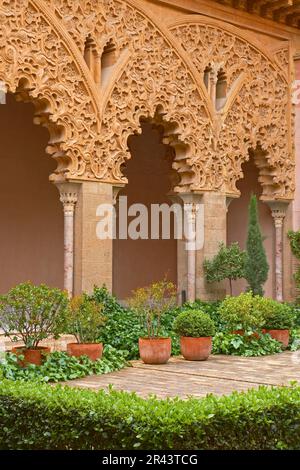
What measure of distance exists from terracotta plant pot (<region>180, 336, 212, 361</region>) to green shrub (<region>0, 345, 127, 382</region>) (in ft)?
3.47

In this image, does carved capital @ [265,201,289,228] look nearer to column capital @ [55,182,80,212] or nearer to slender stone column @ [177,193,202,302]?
slender stone column @ [177,193,202,302]

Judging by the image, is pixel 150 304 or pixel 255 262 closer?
pixel 150 304

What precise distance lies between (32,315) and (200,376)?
217 cm

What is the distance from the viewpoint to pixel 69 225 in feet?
41.5

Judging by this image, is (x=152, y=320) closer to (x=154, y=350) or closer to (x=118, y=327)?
(x=154, y=350)

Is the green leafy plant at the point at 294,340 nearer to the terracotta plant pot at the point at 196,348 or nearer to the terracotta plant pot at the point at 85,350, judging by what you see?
the terracotta plant pot at the point at 196,348

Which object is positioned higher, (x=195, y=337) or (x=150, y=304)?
(x=150, y=304)

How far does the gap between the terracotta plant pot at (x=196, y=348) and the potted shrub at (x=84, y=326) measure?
1.35 meters

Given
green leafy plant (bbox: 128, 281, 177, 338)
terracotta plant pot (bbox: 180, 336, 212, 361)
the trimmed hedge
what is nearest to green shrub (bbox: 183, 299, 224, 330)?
terracotta plant pot (bbox: 180, 336, 212, 361)

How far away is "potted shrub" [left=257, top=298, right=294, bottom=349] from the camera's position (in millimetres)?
12031

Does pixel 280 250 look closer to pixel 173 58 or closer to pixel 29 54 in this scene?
pixel 173 58

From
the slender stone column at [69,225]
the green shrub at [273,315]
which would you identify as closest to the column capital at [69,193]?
the slender stone column at [69,225]

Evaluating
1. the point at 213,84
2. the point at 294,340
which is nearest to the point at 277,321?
the point at 294,340

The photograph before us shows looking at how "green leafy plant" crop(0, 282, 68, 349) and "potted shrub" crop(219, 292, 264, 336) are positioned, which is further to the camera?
"potted shrub" crop(219, 292, 264, 336)
